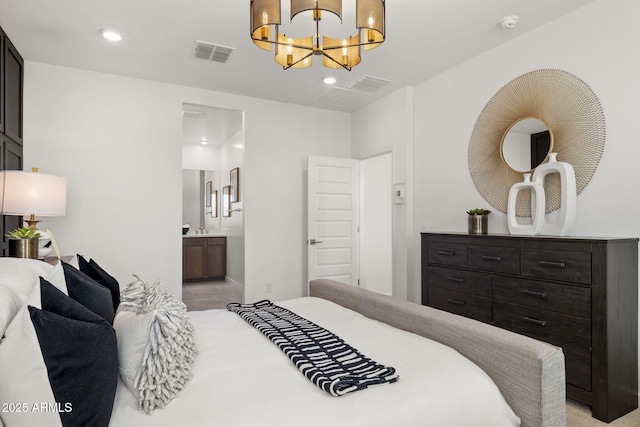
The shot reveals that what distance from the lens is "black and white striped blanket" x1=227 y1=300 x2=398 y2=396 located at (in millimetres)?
1297

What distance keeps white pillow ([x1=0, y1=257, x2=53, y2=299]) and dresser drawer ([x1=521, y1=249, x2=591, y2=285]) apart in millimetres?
2746

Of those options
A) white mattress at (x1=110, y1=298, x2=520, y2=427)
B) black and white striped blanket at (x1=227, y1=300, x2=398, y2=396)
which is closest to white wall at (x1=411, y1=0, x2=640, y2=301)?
white mattress at (x1=110, y1=298, x2=520, y2=427)

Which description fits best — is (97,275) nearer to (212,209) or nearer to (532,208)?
(532,208)

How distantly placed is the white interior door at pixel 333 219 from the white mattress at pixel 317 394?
310 centimetres

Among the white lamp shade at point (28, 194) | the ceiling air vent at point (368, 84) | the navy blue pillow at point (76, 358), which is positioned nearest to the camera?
the navy blue pillow at point (76, 358)

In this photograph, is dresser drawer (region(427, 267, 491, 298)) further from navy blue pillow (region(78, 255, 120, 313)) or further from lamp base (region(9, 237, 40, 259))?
lamp base (region(9, 237, 40, 259))

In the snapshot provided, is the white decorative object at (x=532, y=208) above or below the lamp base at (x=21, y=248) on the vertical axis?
above

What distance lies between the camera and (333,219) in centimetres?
497

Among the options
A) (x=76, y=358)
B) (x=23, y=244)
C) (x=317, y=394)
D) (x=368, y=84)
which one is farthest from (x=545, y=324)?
(x=23, y=244)

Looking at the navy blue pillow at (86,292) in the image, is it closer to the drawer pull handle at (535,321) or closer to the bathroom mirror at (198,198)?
the drawer pull handle at (535,321)

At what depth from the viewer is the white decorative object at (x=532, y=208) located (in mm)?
2787

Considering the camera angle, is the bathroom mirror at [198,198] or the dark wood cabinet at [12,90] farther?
the bathroom mirror at [198,198]

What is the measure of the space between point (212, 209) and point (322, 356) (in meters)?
6.71

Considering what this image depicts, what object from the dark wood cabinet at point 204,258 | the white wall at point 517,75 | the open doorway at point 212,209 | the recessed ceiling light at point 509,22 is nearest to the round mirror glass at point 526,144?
the white wall at point 517,75
